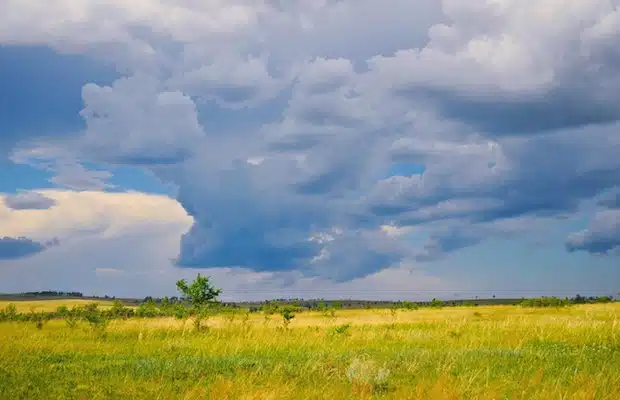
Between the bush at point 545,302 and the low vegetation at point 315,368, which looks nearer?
the low vegetation at point 315,368

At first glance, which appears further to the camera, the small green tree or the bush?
the bush

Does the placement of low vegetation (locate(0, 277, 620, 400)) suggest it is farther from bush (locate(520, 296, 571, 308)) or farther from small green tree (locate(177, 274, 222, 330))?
bush (locate(520, 296, 571, 308))

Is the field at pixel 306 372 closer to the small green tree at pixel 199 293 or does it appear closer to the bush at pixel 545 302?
the small green tree at pixel 199 293

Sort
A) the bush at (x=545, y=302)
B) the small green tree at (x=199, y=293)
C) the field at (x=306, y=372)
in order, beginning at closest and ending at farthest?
1. the field at (x=306, y=372)
2. the small green tree at (x=199, y=293)
3. the bush at (x=545, y=302)

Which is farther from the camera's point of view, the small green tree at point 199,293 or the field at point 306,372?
the small green tree at point 199,293

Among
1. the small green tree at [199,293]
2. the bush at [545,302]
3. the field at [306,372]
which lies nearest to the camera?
the field at [306,372]

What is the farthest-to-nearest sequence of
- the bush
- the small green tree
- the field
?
the bush → the small green tree → the field

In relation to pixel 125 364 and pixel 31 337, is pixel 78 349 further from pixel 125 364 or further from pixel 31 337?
pixel 125 364

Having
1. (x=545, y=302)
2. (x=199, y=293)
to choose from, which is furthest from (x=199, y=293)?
(x=545, y=302)

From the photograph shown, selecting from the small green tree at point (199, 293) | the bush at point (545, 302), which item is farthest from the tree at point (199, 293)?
the bush at point (545, 302)

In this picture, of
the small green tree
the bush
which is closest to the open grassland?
the small green tree

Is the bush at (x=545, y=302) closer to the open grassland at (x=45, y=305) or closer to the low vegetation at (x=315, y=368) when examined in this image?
the open grassland at (x=45, y=305)

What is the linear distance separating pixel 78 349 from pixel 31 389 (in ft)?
35.4

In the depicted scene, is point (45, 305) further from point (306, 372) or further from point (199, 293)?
point (306, 372)
